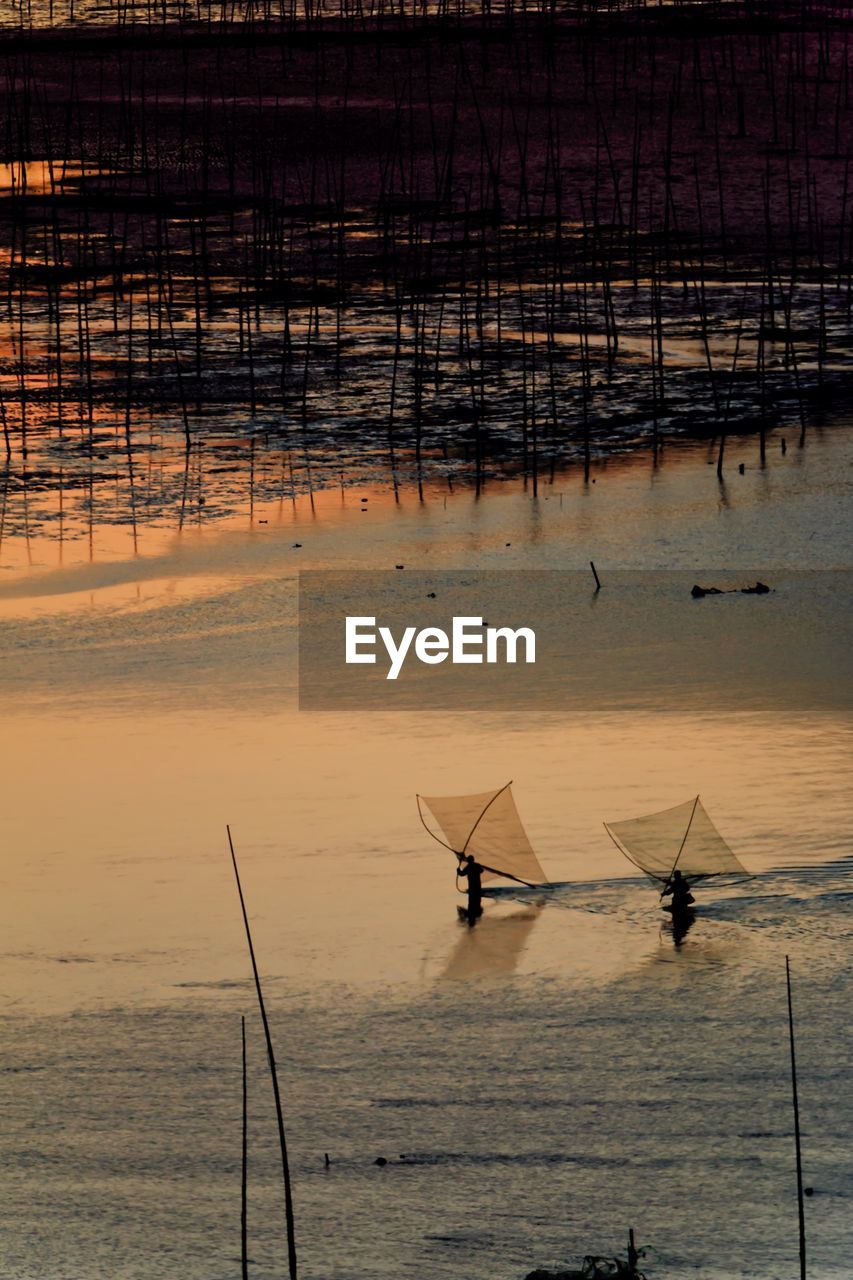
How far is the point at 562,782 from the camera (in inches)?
190

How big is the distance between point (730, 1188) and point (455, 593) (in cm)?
352

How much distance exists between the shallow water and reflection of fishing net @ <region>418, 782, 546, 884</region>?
7 cm

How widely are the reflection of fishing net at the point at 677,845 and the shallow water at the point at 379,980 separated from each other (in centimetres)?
5

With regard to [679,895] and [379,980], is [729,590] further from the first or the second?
[379,980]

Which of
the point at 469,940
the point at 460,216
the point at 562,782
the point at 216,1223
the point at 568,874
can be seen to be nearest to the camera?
the point at 216,1223

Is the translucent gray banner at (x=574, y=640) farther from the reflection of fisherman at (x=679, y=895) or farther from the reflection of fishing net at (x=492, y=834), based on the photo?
the reflection of fisherman at (x=679, y=895)

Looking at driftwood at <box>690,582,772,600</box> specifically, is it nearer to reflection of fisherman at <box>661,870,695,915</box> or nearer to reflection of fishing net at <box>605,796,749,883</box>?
reflection of fishing net at <box>605,796,749,883</box>

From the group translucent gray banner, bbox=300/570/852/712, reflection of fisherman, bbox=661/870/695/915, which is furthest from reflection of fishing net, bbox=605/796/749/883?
translucent gray banner, bbox=300/570/852/712

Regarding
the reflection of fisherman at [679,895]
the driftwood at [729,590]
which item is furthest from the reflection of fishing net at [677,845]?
the driftwood at [729,590]

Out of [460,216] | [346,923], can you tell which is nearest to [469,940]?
[346,923]

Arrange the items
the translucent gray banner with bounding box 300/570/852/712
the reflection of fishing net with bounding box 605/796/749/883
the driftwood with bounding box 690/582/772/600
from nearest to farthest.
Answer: the reflection of fishing net with bounding box 605/796/749/883 → the translucent gray banner with bounding box 300/570/852/712 → the driftwood with bounding box 690/582/772/600

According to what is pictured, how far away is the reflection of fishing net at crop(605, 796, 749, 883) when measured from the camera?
163 inches

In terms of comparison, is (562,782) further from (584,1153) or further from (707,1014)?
(584,1153)

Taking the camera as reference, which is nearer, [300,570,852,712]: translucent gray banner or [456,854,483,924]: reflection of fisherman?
[456,854,483,924]: reflection of fisherman
